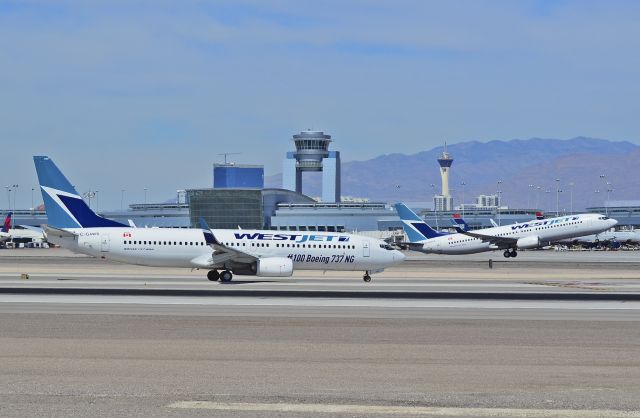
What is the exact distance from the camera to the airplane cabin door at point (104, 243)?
5788 cm

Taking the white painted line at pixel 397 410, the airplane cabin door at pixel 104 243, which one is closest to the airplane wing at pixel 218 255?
the airplane cabin door at pixel 104 243

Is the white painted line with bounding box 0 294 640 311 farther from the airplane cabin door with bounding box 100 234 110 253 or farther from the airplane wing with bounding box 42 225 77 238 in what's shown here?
the airplane cabin door with bounding box 100 234 110 253

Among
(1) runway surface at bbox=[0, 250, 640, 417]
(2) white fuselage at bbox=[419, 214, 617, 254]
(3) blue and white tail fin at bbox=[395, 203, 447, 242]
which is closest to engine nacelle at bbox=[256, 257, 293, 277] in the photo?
(1) runway surface at bbox=[0, 250, 640, 417]

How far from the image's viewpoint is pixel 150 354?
25.6m

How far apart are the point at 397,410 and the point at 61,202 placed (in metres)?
44.7

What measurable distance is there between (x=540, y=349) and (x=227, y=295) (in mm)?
20235

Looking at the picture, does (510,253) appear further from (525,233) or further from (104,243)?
(104,243)

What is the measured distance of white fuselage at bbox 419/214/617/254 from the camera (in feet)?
339

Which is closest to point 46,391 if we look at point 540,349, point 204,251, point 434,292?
point 540,349

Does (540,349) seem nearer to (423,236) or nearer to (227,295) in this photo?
(227,295)

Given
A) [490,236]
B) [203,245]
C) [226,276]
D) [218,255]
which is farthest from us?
[490,236]

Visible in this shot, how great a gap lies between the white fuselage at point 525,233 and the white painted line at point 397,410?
84908mm

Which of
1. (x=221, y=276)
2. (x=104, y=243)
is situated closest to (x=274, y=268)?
(x=221, y=276)

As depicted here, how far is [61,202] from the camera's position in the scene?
59.4m
